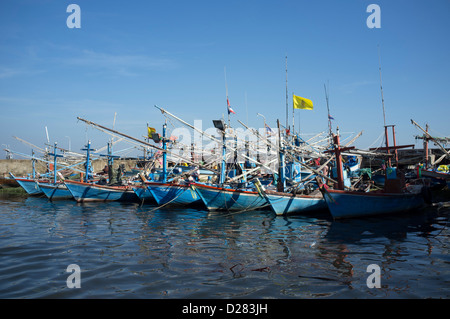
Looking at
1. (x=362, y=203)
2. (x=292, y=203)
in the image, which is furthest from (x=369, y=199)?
(x=292, y=203)

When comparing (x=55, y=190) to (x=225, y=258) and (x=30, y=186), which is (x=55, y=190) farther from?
(x=225, y=258)

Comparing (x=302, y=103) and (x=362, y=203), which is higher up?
(x=302, y=103)

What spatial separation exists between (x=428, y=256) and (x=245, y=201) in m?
13.0

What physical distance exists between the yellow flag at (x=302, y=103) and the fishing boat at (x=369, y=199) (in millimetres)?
3838

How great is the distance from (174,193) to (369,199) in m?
14.4

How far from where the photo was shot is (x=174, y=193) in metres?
25.3

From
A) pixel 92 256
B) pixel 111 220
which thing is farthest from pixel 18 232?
pixel 92 256

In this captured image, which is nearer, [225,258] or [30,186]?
[225,258]

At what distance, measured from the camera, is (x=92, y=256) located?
1092cm

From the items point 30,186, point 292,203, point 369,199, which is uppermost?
point 30,186

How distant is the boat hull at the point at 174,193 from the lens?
25.1 metres

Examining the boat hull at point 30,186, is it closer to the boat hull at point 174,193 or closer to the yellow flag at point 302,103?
the boat hull at point 174,193

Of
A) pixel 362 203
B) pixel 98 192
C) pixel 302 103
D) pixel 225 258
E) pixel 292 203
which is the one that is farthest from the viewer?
pixel 98 192
